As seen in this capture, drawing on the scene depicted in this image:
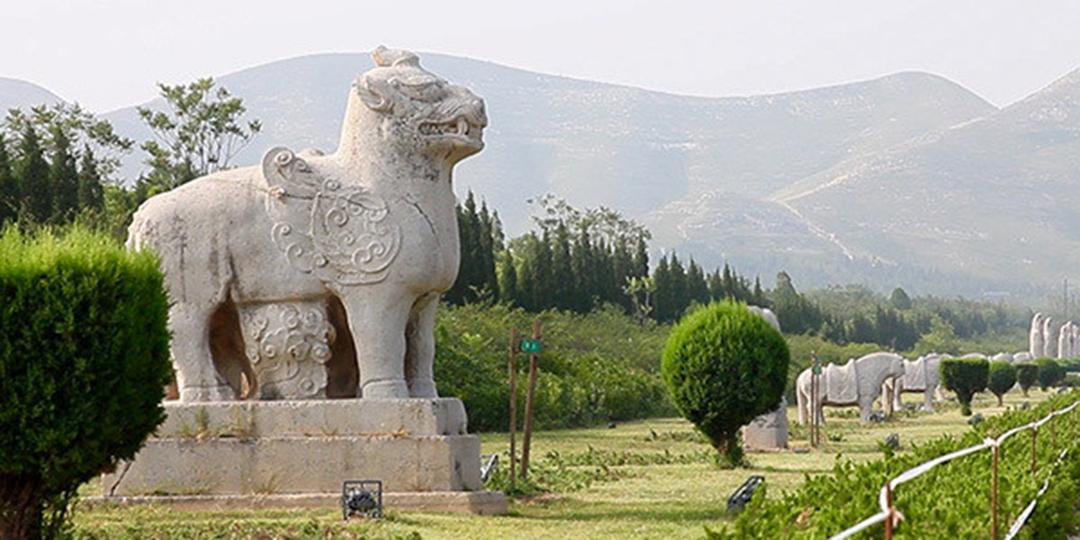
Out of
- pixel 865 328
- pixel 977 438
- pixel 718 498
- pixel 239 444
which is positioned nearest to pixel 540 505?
pixel 718 498

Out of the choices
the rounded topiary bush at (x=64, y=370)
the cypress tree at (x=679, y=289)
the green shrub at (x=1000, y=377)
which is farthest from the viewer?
the cypress tree at (x=679, y=289)

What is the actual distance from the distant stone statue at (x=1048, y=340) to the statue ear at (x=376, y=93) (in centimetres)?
6908

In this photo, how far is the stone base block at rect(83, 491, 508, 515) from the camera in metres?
12.5

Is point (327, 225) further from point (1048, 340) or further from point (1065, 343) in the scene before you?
point (1065, 343)

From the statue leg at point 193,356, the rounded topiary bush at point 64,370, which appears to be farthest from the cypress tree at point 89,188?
the rounded topiary bush at point 64,370

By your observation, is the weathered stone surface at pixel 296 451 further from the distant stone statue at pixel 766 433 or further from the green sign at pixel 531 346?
the distant stone statue at pixel 766 433

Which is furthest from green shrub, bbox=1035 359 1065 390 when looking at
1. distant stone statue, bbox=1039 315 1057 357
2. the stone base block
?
the stone base block

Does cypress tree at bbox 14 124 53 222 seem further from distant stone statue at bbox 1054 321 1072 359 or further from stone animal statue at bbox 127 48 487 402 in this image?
distant stone statue at bbox 1054 321 1072 359

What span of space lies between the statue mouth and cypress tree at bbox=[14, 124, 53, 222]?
20.2m

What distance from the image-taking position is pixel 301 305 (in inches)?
527

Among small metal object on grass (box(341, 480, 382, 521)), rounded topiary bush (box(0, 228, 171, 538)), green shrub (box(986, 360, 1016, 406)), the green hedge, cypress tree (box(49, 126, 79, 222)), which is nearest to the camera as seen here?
the green hedge

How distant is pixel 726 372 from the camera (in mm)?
18719

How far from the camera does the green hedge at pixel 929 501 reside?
252 inches

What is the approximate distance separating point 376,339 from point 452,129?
6.00 feet
